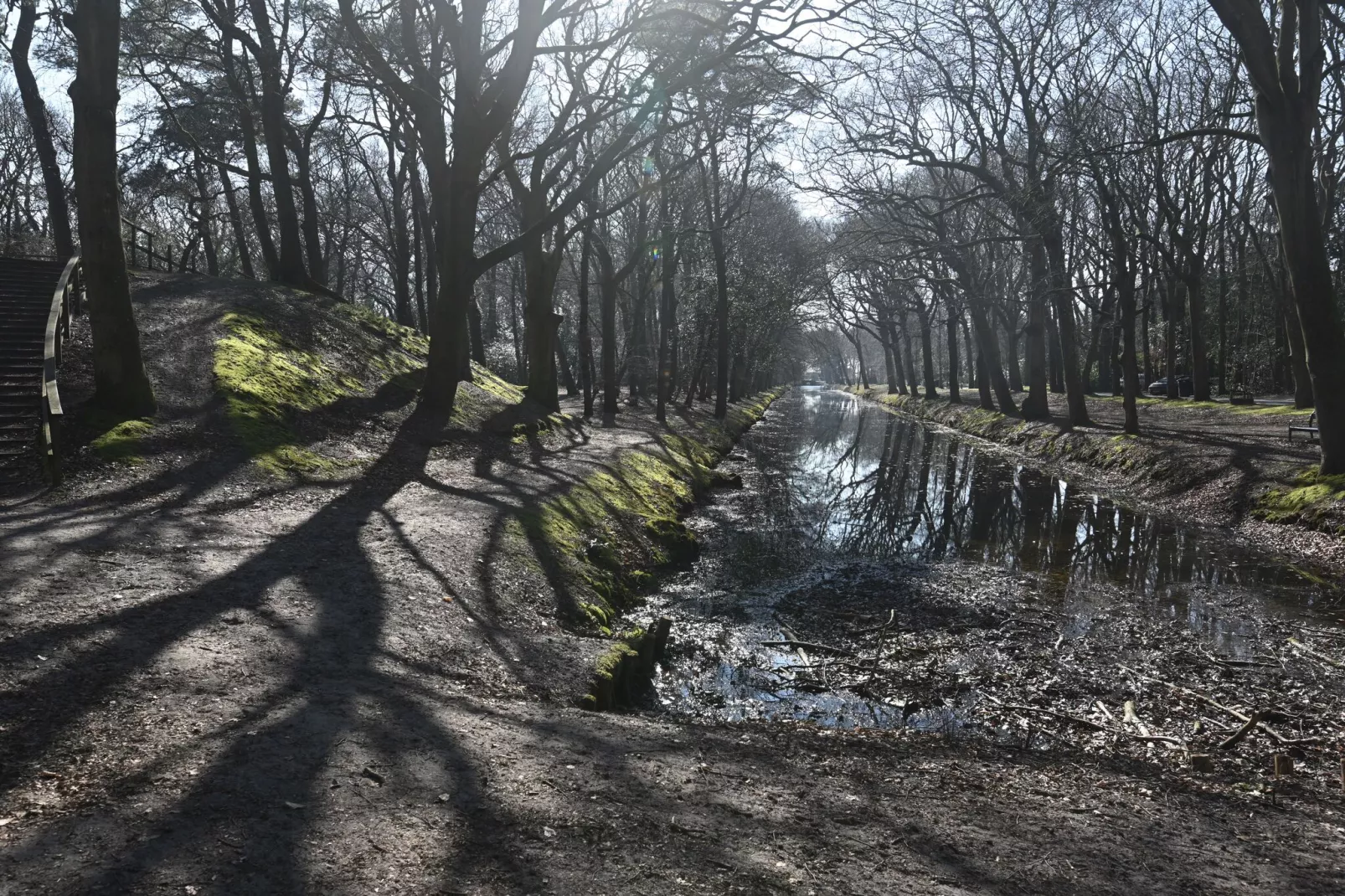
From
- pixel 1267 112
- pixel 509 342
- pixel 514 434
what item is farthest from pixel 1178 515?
pixel 509 342

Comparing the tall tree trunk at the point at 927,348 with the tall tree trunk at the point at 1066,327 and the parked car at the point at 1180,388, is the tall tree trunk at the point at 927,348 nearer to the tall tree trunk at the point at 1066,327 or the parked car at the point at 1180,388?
the parked car at the point at 1180,388

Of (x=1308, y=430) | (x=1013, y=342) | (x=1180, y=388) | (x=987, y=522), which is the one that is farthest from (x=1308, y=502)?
(x=1180, y=388)

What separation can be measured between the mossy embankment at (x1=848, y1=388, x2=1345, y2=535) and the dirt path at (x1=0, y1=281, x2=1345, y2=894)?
9308mm

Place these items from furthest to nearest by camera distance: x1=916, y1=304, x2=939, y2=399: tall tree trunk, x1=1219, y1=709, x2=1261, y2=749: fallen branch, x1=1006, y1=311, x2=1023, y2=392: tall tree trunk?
x1=916, y1=304, x2=939, y2=399: tall tree trunk → x1=1006, y1=311, x2=1023, y2=392: tall tree trunk → x1=1219, y1=709, x2=1261, y2=749: fallen branch

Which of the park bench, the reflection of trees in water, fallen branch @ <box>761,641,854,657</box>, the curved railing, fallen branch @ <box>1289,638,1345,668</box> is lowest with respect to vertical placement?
fallen branch @ <box>761,641,854,657</box>

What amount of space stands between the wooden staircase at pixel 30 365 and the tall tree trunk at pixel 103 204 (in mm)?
651

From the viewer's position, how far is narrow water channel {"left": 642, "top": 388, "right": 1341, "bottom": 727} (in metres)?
7.27

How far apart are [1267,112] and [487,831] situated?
1354cm

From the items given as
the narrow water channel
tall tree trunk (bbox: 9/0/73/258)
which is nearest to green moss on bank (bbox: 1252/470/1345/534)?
the narrow water channel

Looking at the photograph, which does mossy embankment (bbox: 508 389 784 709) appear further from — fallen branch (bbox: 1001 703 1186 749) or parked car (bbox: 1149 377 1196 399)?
parked car (bbox: 1149 377 1196 399)

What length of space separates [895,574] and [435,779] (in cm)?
781

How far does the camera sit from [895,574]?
10.9 metres

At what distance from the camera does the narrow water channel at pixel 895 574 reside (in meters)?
7.27

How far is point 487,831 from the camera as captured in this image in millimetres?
3641
